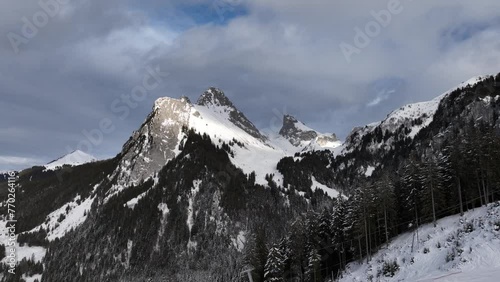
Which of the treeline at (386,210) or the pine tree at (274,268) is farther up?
the treeline at (386,210)

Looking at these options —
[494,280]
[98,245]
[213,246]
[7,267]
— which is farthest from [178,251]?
[494,280]

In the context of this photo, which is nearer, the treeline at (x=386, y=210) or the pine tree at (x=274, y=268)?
the treeline at (x=386, y=210)

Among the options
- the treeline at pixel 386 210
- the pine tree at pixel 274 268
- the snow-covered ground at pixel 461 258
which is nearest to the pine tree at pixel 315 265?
the treeline at pixel 386 210

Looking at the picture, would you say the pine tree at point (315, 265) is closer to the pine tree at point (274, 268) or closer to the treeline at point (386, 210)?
the treeline at point (386, 210)

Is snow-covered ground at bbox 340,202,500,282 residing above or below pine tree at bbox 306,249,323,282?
above

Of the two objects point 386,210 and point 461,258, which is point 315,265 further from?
point 461,258

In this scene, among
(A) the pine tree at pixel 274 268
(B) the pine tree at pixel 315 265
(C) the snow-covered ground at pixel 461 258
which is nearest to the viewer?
(C) the snow-covered ground at pixel 461 258

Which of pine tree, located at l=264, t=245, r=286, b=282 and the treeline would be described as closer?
the treeline

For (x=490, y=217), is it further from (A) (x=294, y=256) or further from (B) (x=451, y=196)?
(A) (x=294, y=256)

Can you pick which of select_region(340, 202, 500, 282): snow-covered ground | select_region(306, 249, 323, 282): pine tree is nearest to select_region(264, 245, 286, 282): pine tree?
select_region(306, 249, 323, 282): pine tree

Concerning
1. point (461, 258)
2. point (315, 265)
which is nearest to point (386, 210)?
point (315, 265)

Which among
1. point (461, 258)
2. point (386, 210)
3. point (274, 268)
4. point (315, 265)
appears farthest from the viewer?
point (386, 210)

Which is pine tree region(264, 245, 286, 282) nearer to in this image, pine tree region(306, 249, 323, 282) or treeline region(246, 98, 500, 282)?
treeline region(246, 98, 500, 282)

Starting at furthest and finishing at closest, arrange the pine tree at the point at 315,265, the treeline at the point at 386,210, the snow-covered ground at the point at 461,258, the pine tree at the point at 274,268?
1. the pine tree at the point at 274,268
2. the pine tree at the point at 315,265
3. the treeline at the point at 386,210
4. the snow-covered ground at the point at 461,258
